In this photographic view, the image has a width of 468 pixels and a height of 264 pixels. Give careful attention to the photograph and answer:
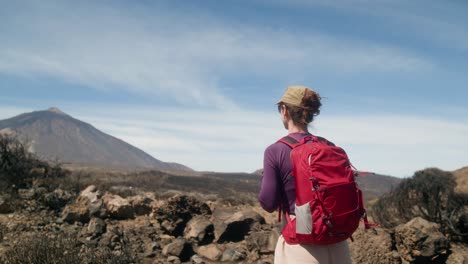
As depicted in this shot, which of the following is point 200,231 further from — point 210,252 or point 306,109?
point 306,109

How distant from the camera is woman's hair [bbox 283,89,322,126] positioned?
7.37 feet

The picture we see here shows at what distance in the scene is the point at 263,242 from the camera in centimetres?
653

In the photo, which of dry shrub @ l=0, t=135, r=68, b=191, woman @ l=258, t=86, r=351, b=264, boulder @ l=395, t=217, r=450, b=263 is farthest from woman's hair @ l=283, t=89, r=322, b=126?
dry shrub @ l=0, t=135, r=68, b=191

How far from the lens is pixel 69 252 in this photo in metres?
4.88

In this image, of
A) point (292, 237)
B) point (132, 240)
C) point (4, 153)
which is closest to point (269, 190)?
point (292, 237)

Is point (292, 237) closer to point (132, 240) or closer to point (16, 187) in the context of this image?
point (132, 240)

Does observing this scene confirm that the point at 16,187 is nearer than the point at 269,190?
No

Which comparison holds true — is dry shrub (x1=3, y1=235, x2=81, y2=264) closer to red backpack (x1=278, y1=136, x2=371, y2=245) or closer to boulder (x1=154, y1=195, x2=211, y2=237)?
boulder (x1=154, y1=195, x2=211, y2=237)

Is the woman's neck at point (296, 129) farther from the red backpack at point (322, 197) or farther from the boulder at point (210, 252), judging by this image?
the boulder at point (210, 252)

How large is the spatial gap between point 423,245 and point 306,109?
13.1 feet

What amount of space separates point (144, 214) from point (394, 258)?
17.9ft


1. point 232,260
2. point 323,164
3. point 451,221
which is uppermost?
point 323,164

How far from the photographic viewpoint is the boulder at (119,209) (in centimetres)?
834

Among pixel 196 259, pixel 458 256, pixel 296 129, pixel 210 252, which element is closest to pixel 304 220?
pixel 296 129
